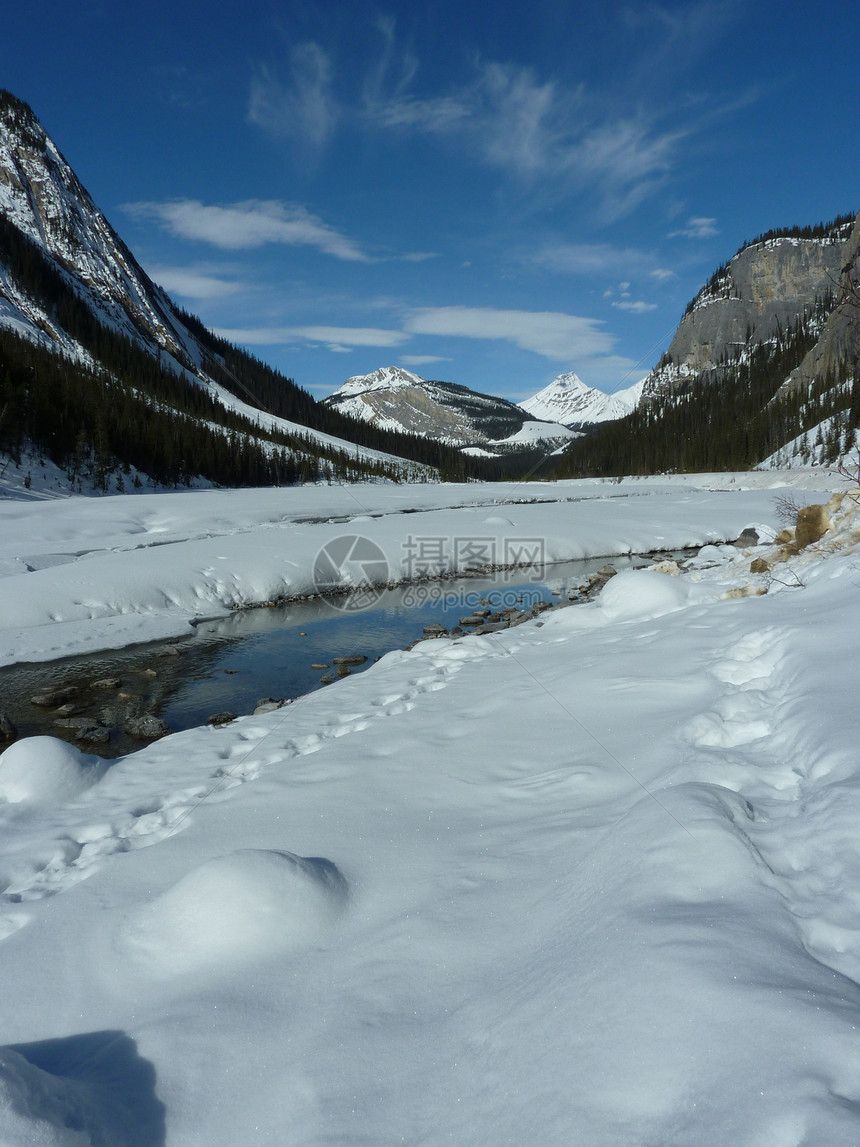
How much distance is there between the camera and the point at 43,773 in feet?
17.5

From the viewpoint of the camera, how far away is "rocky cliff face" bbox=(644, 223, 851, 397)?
15200cm

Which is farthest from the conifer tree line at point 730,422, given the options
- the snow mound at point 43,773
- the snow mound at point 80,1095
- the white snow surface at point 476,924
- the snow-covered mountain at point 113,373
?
the snow mound at point 80,1095

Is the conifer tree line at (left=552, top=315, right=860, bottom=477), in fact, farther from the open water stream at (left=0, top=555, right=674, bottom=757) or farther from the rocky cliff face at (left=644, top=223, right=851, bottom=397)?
the open water stream at (left=0, top=555, right=674, bottom=757)

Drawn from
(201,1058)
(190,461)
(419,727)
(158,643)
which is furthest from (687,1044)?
(190,461)

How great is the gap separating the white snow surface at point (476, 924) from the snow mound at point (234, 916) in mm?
14

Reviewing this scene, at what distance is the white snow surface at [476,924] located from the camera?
170 cm

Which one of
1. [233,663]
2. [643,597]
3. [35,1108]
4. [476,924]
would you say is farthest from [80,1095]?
[233,663]

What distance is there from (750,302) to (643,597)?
619 feet

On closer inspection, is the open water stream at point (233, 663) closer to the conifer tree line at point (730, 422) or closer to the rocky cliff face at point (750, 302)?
the conifer tree line at point (730, 422)

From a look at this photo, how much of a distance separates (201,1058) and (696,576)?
1178cm

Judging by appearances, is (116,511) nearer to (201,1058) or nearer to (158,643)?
(158,643)

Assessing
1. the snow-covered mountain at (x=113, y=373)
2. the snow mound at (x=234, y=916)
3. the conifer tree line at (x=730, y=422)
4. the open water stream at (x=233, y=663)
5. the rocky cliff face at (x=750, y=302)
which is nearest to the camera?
the snow mound at (x=234, y=916)

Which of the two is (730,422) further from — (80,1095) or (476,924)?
(80,1095)

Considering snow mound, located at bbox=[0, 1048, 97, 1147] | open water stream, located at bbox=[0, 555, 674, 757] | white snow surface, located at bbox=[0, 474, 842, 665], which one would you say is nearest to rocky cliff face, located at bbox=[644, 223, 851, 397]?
white snow surface, located at bbox=[0, 474, 842, 665]
